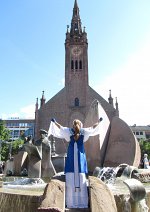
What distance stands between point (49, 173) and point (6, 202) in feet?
14.3

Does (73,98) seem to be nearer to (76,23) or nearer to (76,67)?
(76,67)

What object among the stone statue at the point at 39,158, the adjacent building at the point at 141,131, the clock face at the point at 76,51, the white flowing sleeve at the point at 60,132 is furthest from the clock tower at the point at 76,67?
the white flowing sleeve at the point at 60,132

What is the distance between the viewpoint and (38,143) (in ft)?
26.5

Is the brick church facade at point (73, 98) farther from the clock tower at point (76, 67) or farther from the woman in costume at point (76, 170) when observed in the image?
the woman in costume at point (76, 170)

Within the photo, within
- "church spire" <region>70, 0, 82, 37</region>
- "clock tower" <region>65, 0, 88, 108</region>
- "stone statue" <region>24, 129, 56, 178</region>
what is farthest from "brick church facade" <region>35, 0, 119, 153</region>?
"stone statue" <region>24, 129, 56, 178</region>

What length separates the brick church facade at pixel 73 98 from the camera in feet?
141

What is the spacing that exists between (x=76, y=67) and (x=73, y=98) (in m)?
7.20

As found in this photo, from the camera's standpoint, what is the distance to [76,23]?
192ft

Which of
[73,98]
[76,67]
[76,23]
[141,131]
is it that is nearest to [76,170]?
[73,98]

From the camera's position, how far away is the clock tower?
148 ft

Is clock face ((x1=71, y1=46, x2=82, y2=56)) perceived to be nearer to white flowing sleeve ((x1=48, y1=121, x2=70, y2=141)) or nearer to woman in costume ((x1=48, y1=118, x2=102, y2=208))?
white flowing sleeve ((x1=48, y1=121, x2=70, y2=141))

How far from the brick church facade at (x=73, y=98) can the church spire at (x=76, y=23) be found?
4.81 m

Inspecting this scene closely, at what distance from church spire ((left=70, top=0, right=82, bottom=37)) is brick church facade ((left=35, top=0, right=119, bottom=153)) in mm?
4806

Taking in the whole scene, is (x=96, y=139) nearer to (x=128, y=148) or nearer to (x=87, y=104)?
(x=128, y=148)
